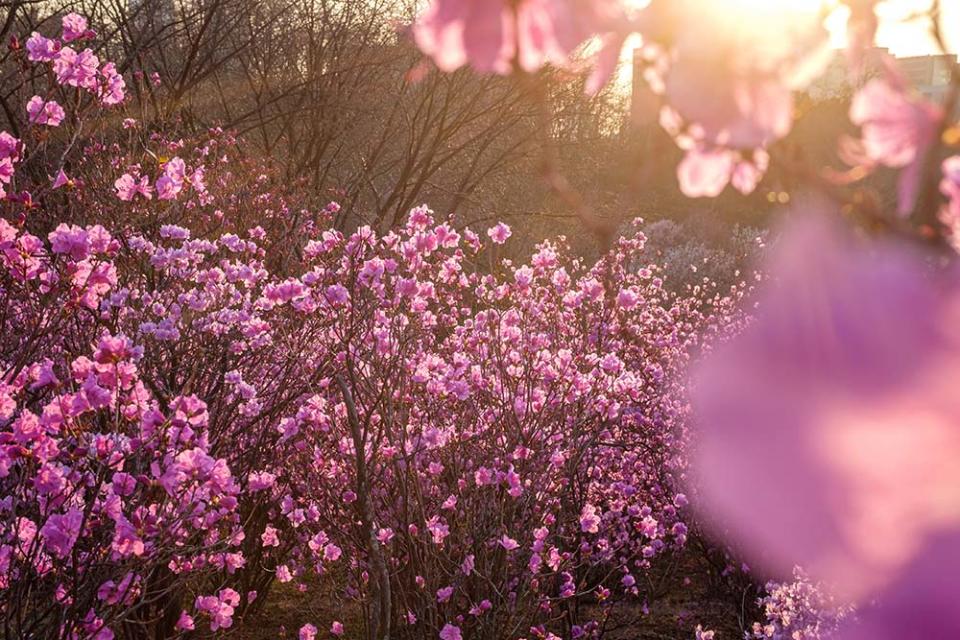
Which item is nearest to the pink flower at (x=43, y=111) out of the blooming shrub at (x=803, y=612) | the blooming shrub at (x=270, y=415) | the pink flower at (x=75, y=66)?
the blooming shrub at (x=270, y=415)

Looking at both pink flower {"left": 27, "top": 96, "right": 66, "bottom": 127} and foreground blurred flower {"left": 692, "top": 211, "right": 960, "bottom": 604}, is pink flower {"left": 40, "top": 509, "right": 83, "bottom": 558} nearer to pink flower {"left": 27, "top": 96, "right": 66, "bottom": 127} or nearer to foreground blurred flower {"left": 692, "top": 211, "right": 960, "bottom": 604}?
pink flower {"left": 27, "top": 96, "right": 66, "bottom": 127}

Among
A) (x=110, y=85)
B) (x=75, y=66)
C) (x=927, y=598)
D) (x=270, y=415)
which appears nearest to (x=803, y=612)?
(x=270, y=415)

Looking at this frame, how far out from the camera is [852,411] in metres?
0.85

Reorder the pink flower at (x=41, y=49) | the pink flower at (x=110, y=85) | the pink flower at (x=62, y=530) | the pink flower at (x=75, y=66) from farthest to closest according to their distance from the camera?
the pink flower at (x=110, y=85), the pink flower at (x=75, y=66), the pink flower at (x=41, y=49), the pink flower at (x=62, y=530)

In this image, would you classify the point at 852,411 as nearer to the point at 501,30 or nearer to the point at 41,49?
the point at 501,30

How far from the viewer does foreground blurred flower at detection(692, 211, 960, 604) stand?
0.79 meters

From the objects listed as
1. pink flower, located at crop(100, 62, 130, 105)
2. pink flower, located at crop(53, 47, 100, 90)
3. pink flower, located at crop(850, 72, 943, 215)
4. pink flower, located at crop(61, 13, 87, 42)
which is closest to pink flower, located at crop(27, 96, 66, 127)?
pink flower, located at crop(53, 47, 100, 90)

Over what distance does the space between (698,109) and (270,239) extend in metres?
7.25

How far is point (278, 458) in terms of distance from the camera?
555cm

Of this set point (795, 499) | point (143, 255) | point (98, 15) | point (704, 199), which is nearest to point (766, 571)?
point (143, 255)

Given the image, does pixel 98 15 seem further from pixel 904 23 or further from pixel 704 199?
pixel 704 199

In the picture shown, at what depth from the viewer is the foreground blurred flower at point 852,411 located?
0.79 meters

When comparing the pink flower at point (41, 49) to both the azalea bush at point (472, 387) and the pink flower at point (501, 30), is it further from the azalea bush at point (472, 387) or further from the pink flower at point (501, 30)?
the pink flower at point (501, 30)

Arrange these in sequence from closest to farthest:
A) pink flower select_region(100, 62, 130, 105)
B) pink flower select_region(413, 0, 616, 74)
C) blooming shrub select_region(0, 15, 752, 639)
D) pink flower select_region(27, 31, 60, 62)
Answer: pink flower select_region(413, 0, 616, 74) → blooming shrub select_region(0, 15, 752, 639) → pink flower select_region(27, 31, 60, 62) → pink flower select_region(100, 62, 130, 105)
